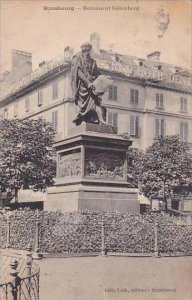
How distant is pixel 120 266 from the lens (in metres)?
8.37

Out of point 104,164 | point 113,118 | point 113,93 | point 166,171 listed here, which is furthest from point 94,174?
point 113,93

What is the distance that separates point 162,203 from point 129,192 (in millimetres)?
19369

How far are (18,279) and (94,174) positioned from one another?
238 inches

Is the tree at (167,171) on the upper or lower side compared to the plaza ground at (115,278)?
upper

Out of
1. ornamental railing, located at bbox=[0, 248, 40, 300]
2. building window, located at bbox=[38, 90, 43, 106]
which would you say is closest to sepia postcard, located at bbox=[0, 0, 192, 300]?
ornamental railing, located at bbox=[0, 248, 40, 300]

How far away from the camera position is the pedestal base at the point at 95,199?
10.4 metres

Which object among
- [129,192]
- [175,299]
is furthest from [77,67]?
[175,299]

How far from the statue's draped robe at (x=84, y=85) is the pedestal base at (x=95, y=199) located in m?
1.83

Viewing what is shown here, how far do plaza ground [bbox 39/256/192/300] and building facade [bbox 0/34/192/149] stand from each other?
20087 mm

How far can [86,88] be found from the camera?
11578 millimetres

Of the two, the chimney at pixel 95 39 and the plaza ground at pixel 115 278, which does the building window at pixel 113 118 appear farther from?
the plaza ground at pixel 115 278

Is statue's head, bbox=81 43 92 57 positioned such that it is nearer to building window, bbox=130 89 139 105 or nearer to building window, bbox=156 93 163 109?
building window, bbox=130 89 139 105

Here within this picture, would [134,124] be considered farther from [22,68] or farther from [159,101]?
[22,68]

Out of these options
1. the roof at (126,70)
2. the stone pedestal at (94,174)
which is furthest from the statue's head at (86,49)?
the roof at (126,70)
